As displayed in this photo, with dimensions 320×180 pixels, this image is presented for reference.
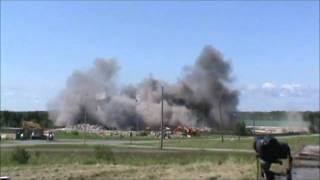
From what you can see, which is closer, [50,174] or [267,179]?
[267,179]

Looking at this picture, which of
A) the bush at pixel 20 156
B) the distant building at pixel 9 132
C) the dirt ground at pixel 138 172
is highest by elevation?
the distant building at pixel 9 132

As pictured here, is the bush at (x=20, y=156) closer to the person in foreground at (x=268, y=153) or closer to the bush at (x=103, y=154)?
the bush at (x=103, y=154)

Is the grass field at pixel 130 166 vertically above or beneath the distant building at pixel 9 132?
beneath

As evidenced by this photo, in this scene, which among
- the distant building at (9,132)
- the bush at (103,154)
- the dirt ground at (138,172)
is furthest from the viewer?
the distant building at (9,132)

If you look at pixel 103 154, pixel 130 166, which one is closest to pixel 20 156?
pixel 103 154

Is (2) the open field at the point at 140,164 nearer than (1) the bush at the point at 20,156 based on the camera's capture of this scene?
Yes

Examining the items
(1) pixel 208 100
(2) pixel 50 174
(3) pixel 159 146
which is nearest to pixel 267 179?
(2) pixel 50 174

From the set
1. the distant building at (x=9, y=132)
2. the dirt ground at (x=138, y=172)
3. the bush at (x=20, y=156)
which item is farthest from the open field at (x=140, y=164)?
the distant building at (x=9, y=132)

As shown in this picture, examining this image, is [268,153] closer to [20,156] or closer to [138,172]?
[138,172]

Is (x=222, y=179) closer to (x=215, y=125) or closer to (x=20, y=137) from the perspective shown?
(x=20, y=137)
